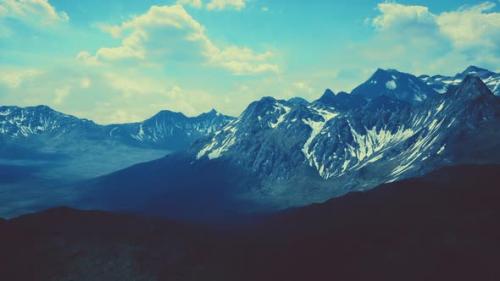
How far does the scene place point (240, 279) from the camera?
130 m

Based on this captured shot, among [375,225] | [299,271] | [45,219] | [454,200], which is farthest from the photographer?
[454,200]

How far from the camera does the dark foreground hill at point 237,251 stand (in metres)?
128

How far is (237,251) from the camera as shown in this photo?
497ft

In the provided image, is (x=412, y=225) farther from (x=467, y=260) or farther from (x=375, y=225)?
(x=467, y=260)

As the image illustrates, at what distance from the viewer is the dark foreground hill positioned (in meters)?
128

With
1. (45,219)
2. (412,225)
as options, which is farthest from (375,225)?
(45,219)

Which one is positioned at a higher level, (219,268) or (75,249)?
(75,249)

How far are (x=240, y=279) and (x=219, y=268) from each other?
26.8ft

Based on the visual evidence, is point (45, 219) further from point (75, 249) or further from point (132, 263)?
point (132, 263)

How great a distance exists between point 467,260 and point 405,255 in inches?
683

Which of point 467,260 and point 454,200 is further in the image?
point 454,200

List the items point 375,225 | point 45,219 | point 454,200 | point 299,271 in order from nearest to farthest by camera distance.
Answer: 1. point 299,271
2. point 45,219
3. point 375,225
4. point 454,200

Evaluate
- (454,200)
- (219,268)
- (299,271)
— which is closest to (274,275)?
(299,271)

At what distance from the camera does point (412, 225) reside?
163875mm
